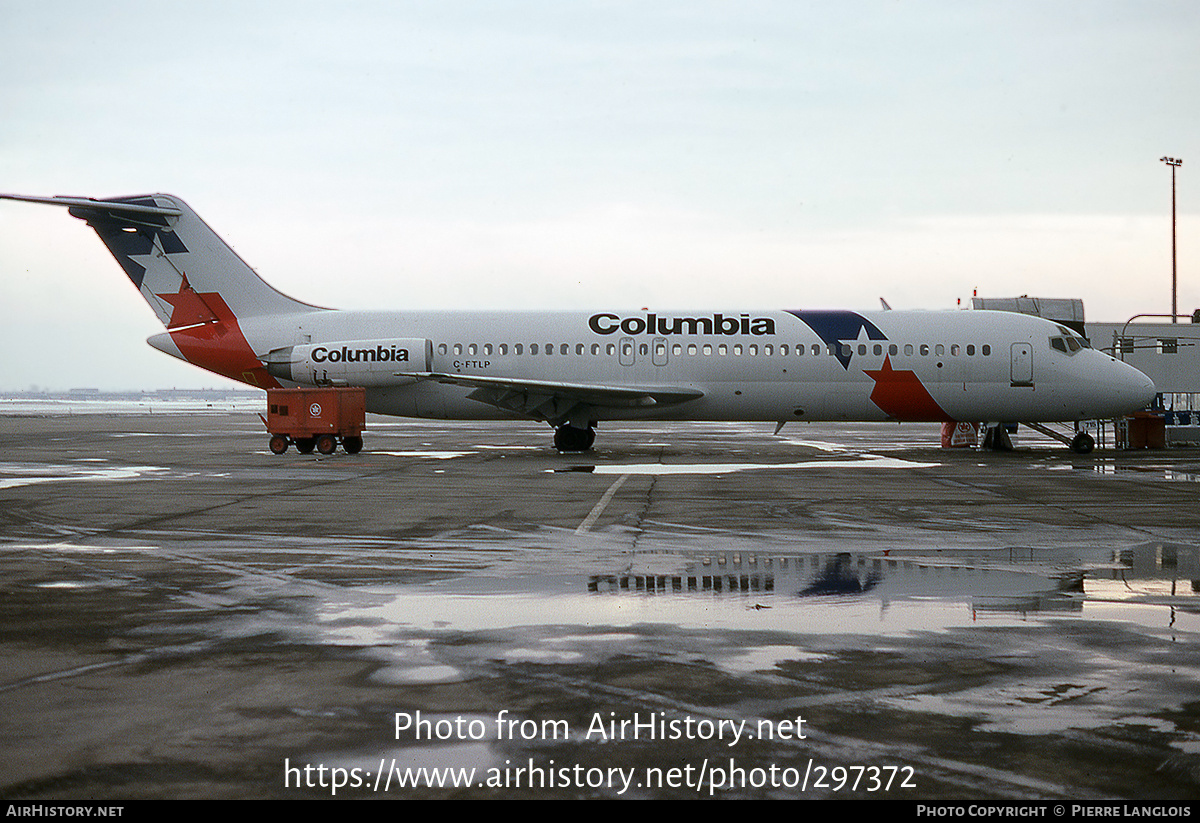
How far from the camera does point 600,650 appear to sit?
21.5 ft

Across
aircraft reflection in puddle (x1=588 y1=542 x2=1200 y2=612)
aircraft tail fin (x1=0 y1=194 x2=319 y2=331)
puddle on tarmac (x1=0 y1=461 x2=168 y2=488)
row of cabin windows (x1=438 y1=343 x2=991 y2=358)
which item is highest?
aircraft tail fin (x1=0 y1=194 x2=319 y2=331)

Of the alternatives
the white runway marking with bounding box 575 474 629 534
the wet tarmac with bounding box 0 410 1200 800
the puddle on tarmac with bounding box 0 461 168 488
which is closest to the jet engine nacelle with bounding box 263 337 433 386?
the puddle on tarmac with bounding box 0 461 168 488

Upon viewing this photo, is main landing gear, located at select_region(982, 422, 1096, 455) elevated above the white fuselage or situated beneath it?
situated beneath

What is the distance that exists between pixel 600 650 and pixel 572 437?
21473mm

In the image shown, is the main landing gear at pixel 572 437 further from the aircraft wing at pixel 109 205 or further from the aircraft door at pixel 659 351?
the aircraft wing at pixel 109 205

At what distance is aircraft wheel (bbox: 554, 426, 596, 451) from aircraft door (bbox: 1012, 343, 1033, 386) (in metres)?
11.3

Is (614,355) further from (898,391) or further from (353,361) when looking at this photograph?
(898,391)

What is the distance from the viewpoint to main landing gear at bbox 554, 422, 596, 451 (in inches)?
1101

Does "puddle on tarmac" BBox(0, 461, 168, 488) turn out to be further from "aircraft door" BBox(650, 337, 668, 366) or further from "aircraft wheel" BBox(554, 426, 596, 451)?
"aircraft door" BBox(650, 337, 668, 366)

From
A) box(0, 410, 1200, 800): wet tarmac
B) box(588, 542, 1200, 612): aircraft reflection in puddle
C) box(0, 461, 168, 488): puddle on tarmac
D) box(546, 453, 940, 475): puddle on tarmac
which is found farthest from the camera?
box(546, 453, 940, 475): puddle on tarmac

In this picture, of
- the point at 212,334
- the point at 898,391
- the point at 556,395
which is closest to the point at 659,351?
the point at 556,395

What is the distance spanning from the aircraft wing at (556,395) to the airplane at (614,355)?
0.06 metres

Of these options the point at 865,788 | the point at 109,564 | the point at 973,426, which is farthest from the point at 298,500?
the point at 973,426

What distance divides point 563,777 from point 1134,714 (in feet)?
9.59
